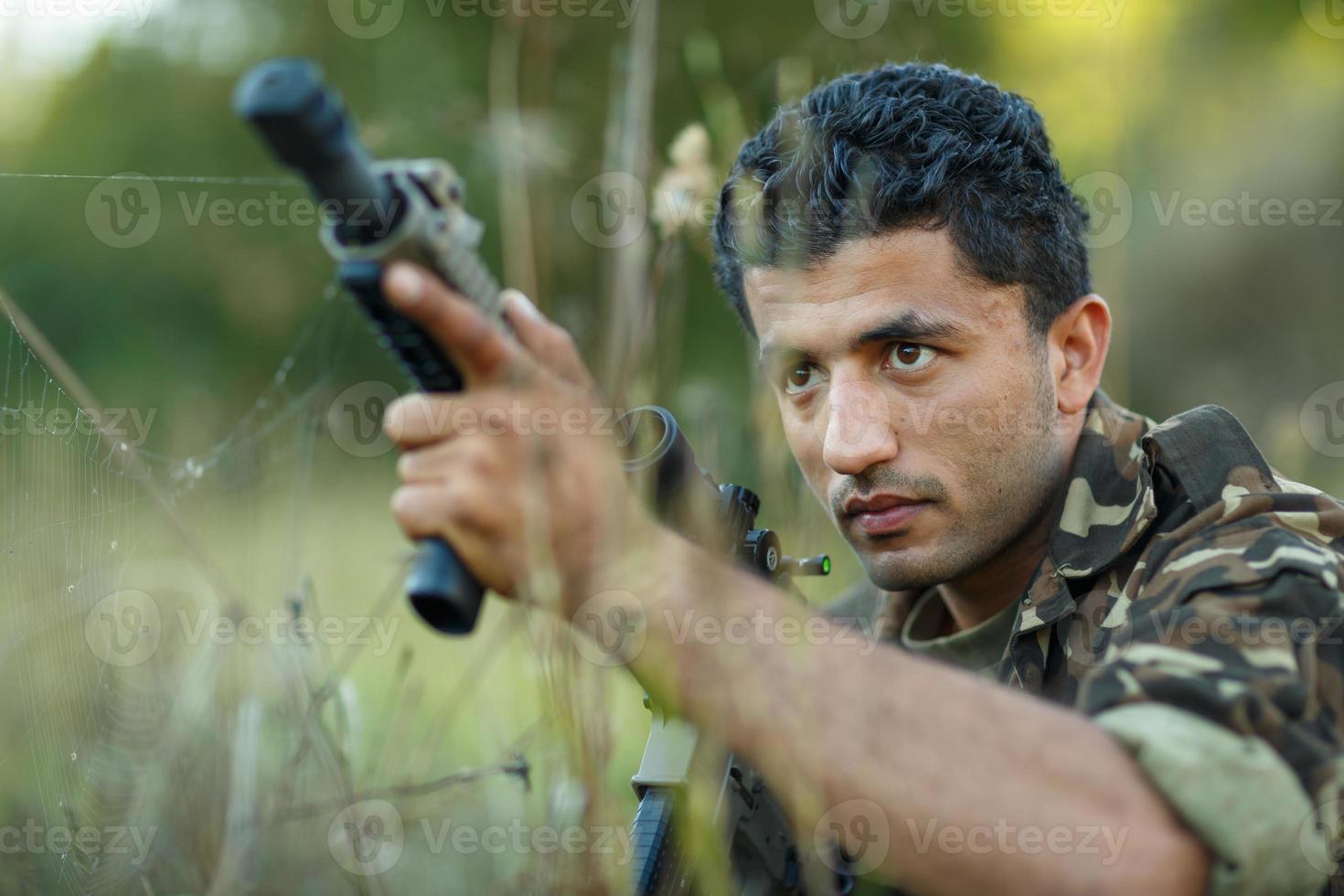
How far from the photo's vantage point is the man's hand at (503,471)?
48.4 inches

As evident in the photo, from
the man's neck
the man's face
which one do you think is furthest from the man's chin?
the man's neck

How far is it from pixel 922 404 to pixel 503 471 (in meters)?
1.28

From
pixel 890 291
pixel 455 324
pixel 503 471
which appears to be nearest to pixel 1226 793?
pixel 503 471

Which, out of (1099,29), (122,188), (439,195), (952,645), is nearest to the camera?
(439,195)

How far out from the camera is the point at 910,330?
2338 millimetres

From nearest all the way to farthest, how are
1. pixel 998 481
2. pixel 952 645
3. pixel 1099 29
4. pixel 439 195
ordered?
pixel 439 195
pixel 998 481
pixel 952 645
pixel 1099 29

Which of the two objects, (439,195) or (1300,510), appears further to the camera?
(1300,510)

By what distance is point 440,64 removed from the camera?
6906 millimetres

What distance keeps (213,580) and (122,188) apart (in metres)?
4.24

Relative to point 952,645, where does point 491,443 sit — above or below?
→ above

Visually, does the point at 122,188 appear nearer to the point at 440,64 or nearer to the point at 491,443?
the point at 440,64

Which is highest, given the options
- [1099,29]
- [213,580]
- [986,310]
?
[1099,29]

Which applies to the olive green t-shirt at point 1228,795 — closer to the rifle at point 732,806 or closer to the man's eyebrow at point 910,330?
the rifle at point 732,806

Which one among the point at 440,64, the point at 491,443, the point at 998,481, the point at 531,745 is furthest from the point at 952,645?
the point at 440,64
